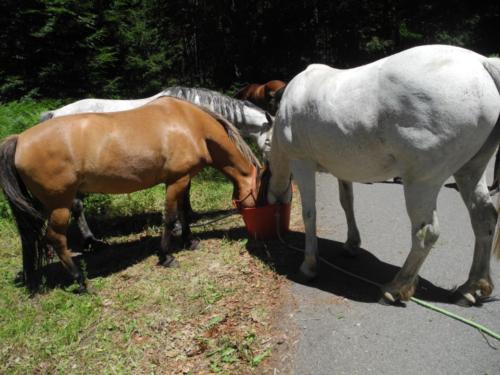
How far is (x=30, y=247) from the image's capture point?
3.44 metres

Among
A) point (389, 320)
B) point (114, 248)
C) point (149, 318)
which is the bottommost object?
point (114, 248)

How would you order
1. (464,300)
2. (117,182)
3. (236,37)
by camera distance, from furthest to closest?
(236,37) → (117,182) → (464,300)

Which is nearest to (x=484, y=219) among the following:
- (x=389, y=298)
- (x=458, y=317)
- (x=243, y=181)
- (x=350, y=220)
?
(x=458, y=317)

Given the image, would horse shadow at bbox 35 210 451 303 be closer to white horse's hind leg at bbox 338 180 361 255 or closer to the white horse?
white horse's hind leg at bbox 338 180 361 255

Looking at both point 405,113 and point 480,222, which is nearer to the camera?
point 405,113

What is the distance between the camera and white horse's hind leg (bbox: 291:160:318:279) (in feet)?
10.9

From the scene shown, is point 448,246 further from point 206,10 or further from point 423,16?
point 423,16

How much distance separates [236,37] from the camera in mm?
15594

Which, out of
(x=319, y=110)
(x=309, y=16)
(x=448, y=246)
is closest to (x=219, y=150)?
(x=319, y=110)

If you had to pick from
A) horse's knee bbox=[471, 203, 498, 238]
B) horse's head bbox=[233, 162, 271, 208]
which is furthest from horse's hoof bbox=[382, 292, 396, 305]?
horse's head bbox=[233, 162, 271, 208]

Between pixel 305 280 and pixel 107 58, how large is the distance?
33.3 ft

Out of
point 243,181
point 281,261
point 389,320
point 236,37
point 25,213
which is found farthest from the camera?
point 236,37

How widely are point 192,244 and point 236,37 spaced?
524 inches

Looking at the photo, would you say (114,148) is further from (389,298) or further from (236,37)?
(236,37)
